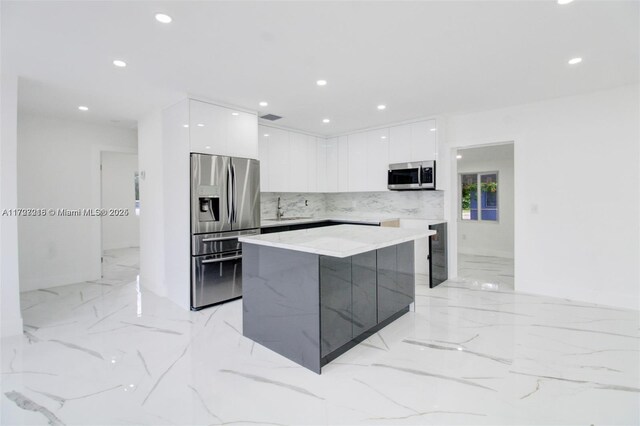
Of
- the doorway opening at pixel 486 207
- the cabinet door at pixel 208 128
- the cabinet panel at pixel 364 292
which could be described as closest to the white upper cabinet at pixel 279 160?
the cabinet door at pixel 208 128

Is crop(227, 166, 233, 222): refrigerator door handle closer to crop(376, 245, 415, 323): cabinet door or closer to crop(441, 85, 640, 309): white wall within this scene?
crop(376, 245, 415, 323): cabinet door

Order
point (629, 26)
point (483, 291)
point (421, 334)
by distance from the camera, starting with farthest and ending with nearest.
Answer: point (483, 291)
point (421, 334)
point (629, 26)

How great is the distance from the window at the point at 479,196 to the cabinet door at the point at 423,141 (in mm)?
3157

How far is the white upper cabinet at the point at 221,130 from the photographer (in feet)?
12.0

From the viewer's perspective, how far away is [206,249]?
369 cm

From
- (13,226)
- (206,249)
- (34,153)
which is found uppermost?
(34,153)

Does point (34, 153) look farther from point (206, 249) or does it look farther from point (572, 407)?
point (572, 407)

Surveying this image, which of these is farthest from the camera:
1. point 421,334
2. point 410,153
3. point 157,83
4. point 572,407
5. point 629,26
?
point 410,153

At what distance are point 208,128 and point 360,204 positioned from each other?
323cm

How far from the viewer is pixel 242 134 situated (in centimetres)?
410

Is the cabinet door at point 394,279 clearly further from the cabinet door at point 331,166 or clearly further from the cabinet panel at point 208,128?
the cabinet door at point 331,166

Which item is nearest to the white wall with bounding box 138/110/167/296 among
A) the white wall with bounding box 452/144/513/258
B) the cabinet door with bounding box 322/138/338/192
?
the cabinet door with bounding box 322/138/338/192

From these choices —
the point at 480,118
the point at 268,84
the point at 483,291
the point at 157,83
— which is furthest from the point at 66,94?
the point at 483,291

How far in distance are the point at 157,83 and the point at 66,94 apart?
1.24 m
